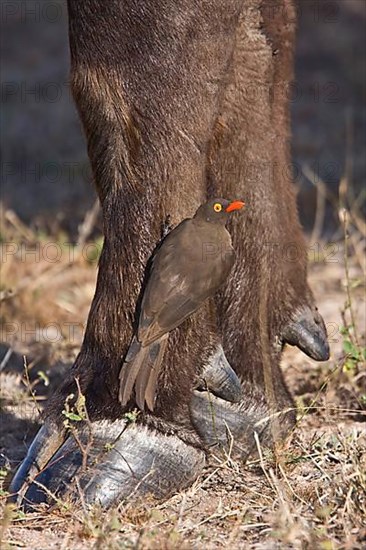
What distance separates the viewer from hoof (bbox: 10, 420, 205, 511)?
1.93m

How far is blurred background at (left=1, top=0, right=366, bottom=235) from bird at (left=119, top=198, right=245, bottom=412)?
183cm

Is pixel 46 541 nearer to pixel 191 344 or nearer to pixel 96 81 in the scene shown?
pixel 191 344

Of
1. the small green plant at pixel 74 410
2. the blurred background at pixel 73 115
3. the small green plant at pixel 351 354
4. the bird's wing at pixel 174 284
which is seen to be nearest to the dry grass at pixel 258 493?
the small green plant at pixel 351 354

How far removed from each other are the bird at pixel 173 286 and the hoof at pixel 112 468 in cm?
7

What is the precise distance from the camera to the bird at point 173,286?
1.93 m

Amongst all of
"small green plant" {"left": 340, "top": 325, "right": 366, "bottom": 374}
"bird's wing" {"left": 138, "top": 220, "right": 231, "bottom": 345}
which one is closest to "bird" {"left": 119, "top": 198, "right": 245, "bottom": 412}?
"bird's wing" {"left": 138, "top": 220, "right": 231, "bottom": 345}

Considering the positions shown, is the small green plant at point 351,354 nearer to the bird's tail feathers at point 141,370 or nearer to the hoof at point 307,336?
the hoof at point 307,336

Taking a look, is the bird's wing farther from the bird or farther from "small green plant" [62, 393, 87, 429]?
"small green plant" [62, 393, 87, 429]

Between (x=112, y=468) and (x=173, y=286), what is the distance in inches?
12.6

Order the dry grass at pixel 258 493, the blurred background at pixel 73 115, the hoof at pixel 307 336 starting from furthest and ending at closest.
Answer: the blurred background at pixel 73 115, the hoof at pixel 307 336, the dry grass at pixel 258 493

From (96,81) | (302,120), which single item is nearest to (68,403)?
(96,81)

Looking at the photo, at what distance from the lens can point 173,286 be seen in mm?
1931

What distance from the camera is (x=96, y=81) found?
1973 mm

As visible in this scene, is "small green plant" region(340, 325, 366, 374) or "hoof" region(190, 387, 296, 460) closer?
"hoof" region(190, 387, 296, 460)
